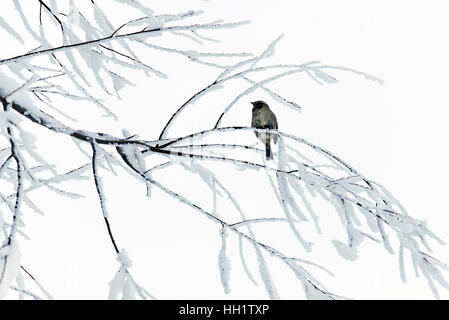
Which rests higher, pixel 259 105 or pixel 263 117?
pixel 259 105

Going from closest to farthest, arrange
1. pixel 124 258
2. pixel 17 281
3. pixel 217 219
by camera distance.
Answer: pixel 124 258 < pixel 217 219 < pixel 17 281

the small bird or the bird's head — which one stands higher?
the bird's head

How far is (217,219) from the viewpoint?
5.15 ft

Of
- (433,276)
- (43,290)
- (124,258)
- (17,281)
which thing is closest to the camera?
(124,258)

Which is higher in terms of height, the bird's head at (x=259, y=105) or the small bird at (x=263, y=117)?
the bird's head at (x=259, y=105)

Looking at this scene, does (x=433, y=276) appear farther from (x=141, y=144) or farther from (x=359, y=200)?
(x=141, y=144)
